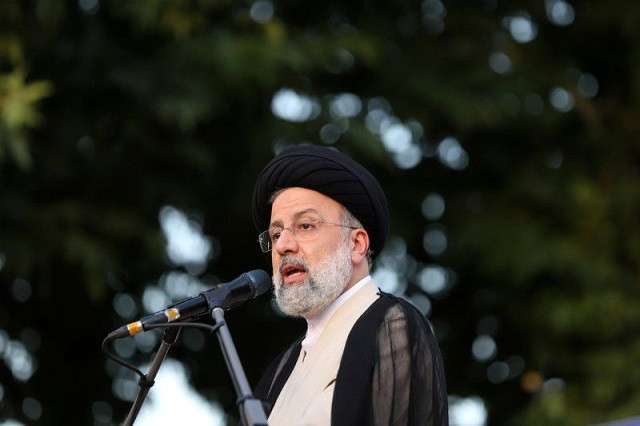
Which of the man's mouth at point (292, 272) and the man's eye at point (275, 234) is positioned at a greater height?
the man's eye at point (275, 234)

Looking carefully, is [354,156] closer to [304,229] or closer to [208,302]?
[304,229]

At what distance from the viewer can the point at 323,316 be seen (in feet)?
15.4

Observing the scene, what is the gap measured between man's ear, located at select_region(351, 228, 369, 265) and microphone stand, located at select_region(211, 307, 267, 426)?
29.9 inches

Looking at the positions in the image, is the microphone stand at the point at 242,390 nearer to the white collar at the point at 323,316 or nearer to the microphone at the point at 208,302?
the microphone at the point at 208,302

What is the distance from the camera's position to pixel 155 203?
9375mm

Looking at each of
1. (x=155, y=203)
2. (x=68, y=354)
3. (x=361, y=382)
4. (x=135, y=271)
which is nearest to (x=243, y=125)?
(x=155, y=203)

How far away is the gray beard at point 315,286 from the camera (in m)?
4.64

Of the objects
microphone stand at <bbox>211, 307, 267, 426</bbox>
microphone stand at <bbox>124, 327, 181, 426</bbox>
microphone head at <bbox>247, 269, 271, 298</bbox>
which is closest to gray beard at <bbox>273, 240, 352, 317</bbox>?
microphone head at <bbox>247, 269, 271, 298</bbox>

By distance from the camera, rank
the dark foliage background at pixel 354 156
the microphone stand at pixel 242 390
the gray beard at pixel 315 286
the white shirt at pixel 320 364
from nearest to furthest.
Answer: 1. the microphone stand at pixel 242 390
2. the white shirt at pixel 320 364
3. the gray beard at pixel 315 286
4. the dark foliage background at pixel 354 156

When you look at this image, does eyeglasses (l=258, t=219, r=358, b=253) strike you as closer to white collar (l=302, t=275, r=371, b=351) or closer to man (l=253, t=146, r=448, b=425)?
man (l=253, t=146, r=448, b=425)

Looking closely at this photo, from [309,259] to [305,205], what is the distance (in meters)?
0.17

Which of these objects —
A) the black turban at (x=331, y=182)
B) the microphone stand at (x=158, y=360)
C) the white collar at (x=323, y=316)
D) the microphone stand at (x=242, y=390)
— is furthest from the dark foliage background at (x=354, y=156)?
the microphone stand at (x=242, y=390)

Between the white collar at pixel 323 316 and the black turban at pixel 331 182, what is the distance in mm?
172

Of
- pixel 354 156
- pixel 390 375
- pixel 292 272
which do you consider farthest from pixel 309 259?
pixel 354 156
